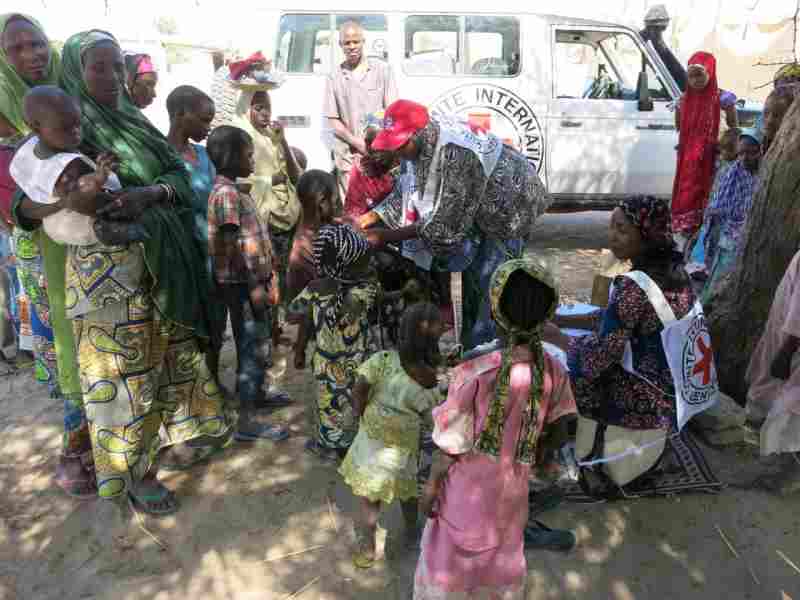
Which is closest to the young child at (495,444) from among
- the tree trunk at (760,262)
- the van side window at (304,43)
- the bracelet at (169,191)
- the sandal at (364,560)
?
the sandal at (364,560)

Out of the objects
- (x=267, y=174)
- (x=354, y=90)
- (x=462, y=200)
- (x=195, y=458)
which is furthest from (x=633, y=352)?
(x=354, y=90)

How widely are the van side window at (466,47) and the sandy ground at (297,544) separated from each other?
4.59 metres

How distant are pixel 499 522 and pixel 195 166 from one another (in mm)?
2276

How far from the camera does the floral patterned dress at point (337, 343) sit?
288 cm

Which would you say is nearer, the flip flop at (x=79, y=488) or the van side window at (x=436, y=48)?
the flip flop at (x=79, y=488)

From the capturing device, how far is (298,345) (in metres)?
3.07

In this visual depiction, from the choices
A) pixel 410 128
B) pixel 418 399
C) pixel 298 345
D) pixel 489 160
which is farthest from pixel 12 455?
pixel 489 160

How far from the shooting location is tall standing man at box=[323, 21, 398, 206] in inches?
204

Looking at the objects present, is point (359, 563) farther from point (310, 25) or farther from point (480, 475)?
point (310, 25)

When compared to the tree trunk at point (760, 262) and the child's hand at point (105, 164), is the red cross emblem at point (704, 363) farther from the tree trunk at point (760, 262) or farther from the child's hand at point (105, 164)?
the child's hand at point (105, 164)

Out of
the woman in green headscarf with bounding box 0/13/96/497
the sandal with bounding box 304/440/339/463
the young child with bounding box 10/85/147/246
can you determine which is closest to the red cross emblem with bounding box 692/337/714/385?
the sandal with bounding box 304/440/339/463

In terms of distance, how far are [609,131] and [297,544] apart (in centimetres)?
560

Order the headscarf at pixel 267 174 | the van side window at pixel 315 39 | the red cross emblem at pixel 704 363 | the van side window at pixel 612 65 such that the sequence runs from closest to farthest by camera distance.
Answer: the red cross emblem at pixel 704 363
the headscarf at pixel 267 174
the van side window at pixel 315 39
the van side window at pixel 612 65

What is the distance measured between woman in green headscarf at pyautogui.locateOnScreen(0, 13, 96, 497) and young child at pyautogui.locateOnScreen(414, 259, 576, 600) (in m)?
1.79
